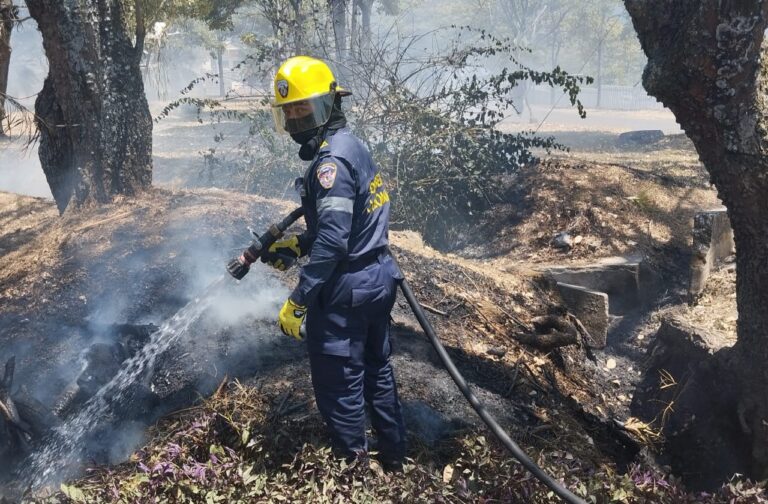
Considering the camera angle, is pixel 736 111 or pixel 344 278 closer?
pixel 344 278

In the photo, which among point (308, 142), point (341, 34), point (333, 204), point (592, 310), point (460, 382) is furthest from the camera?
point (341, 34)

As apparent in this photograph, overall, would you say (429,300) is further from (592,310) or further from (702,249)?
(702,249)

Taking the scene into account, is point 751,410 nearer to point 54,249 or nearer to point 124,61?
point 54,249

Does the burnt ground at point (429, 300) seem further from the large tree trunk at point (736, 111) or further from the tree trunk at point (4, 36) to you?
the tree trunk at point (4, 36)

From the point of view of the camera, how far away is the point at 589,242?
7105mm

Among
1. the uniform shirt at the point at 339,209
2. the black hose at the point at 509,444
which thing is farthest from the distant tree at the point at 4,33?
the black hose at the point at 509,444

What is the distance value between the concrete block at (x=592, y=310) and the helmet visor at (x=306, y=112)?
12.0 ft

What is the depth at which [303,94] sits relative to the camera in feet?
10.2

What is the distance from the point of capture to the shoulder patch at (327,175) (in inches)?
116

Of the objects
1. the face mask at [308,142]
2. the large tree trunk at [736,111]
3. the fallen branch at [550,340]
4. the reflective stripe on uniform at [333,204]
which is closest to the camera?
the reflective stripe on uniform at [333,204]

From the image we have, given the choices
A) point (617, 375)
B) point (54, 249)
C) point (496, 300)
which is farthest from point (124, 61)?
point (617, 375)

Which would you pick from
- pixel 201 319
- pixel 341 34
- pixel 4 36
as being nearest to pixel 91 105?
pixel 4 36

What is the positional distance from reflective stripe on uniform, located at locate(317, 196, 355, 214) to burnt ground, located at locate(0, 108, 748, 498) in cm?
142

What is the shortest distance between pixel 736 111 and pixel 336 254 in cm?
232
